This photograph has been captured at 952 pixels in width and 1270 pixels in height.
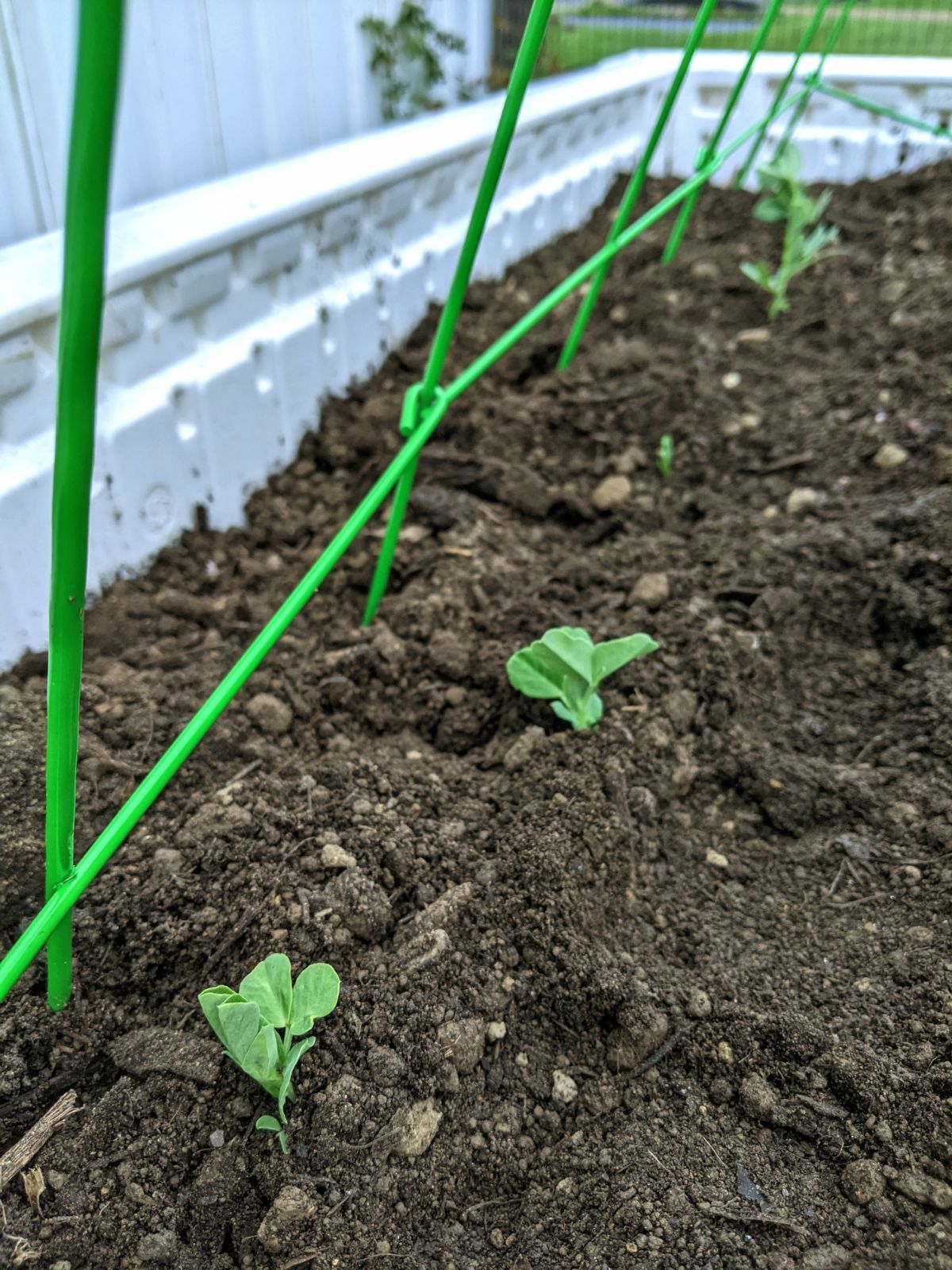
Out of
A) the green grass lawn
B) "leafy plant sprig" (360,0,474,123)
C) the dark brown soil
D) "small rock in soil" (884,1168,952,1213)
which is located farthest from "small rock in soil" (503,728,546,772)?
the green grass lawn

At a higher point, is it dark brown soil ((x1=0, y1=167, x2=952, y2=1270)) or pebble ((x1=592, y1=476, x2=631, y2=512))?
pebble ((x1=592, y1=476, x2=631, y2=512))

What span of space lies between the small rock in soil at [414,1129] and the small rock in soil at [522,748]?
0.44m

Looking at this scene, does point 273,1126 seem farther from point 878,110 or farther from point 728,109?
point 878,110

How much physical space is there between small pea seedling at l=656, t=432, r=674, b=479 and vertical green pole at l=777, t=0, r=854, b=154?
3.83 feet

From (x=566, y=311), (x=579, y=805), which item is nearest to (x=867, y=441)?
(x=566, y=311)

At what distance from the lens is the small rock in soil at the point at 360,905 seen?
1.03 meters

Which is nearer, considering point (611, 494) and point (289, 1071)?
point (289, 1071)

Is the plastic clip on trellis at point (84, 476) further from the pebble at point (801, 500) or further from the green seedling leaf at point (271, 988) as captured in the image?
the pebble at point (801, 500)

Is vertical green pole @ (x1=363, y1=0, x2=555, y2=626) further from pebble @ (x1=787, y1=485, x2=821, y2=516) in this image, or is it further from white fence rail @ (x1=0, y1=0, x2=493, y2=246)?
pebble @ (x1=787, y1=485, x2=821, y2=516)

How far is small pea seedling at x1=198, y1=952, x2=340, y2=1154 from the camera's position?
84 cm

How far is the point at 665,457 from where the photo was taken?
1.86 metres

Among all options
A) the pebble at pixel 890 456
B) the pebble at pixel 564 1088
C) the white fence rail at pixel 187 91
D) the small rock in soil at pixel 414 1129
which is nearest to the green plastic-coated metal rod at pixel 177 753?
the small rock in soil at pixel 414 1129

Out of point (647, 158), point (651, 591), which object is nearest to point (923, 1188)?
point (651, 591)

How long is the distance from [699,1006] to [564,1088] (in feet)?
0.54
